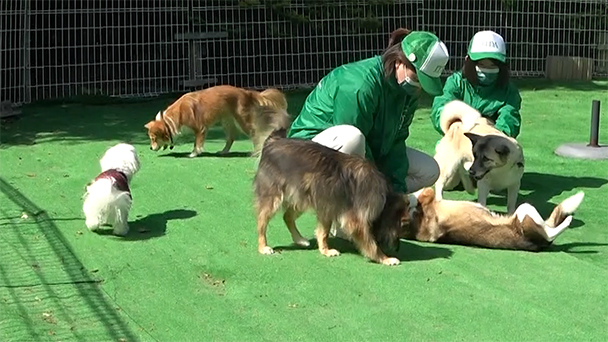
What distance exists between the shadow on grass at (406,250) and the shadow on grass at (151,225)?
82 cm

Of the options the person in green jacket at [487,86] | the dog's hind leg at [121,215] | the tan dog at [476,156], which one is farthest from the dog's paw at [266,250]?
the person in green jacket at [487,86]

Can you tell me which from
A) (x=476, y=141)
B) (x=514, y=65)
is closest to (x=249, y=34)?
(x=514, y=65)

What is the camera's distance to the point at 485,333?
3.83 metres

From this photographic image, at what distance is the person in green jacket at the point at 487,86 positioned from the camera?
6.58 metres

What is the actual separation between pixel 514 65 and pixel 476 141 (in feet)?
24.9

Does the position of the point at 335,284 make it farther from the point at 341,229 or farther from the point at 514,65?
the point at 514,65

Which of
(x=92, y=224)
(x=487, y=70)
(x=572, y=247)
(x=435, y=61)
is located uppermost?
(x=435, y=61)

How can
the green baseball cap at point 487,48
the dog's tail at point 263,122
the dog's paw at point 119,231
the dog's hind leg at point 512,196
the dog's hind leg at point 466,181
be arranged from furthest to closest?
1. the dog's tail at point 263,122
2. the green baseball cap at point 487,48
3. the dog's hind leg at point 466,181
4. the dog's hind leg at point 512,196
5. the dog's paw at point 119,231

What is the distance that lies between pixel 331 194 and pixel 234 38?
25.2 ft

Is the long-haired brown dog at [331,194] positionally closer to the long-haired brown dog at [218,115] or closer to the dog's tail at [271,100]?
the long-haired brown dog at [218,115]

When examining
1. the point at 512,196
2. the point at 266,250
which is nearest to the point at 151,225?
the point at 266,250

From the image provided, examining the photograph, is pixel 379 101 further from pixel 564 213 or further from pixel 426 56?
pixel 564 213

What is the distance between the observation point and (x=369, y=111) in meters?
5.19

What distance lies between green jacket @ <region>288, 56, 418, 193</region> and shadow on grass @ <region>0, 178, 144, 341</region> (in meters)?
1.62
